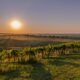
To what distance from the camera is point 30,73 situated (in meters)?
17.3

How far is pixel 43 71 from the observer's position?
1803 cm

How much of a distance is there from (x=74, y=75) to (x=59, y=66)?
124 inches

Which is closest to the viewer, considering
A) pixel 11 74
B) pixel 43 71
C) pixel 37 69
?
pixel 11 74

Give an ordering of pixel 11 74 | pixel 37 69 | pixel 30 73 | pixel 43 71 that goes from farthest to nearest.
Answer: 1. pixel 37 69
2. pixel 43 71
3. pixel 30 73
4. pixel 11 74

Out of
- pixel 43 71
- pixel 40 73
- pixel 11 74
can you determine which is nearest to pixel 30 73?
pixel 40 73

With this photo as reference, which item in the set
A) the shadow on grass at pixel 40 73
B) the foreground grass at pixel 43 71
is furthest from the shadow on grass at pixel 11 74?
the shadow on grass at pixel 40 73

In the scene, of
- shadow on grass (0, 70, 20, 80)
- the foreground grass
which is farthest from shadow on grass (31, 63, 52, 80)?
shadow on grass (0, 70, 20, 80)

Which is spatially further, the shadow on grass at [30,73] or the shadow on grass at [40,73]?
the shadow on grass at [40,73]

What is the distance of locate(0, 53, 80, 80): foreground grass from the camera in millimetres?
16281

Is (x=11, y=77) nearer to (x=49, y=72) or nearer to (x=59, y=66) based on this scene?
(x=49, y=72)

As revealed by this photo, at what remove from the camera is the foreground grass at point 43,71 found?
16.3m

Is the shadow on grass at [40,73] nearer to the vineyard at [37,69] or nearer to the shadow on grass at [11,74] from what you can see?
the vineyard at [37,69]

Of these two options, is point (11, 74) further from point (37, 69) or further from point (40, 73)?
point (37, 69)

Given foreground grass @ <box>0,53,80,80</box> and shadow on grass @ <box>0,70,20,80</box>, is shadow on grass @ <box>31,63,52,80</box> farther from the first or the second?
→ shadow on grass @ <box>0,70,20,80</box>
